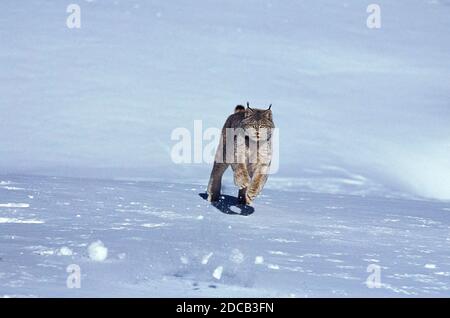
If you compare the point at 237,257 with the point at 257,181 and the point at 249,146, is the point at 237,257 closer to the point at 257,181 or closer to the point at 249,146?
the point at 257,181

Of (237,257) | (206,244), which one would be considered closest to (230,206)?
(206,244)

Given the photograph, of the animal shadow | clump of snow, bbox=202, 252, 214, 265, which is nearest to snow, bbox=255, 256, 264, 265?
clump of snow, bbox=202, 252, 214, 265

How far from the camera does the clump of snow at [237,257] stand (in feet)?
22.4

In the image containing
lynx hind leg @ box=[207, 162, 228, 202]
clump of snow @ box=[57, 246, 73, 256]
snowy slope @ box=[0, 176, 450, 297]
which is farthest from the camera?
lynx hind leg @ box=[207, 162, 228, 202]

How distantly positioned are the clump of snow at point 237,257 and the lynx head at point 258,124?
1601 millimetres

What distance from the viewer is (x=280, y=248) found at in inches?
304

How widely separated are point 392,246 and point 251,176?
1.73m

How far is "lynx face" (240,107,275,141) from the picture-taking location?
8.37 metres

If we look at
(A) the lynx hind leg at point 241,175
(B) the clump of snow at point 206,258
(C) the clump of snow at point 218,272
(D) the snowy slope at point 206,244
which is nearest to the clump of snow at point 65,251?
(D) the snowy slope at point 206,244

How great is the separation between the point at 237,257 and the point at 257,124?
189cm

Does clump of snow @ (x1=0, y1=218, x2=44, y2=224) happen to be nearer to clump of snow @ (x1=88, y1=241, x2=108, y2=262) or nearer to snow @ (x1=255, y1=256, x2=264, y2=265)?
clump of snow @ (x1=88, y1=241, x2=108, y2=262)

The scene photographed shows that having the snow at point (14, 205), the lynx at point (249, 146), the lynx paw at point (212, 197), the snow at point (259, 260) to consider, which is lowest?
the snow at point (259, 260)

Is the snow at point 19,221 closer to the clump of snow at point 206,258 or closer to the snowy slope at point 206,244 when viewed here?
the snowy slope at point 206,244
